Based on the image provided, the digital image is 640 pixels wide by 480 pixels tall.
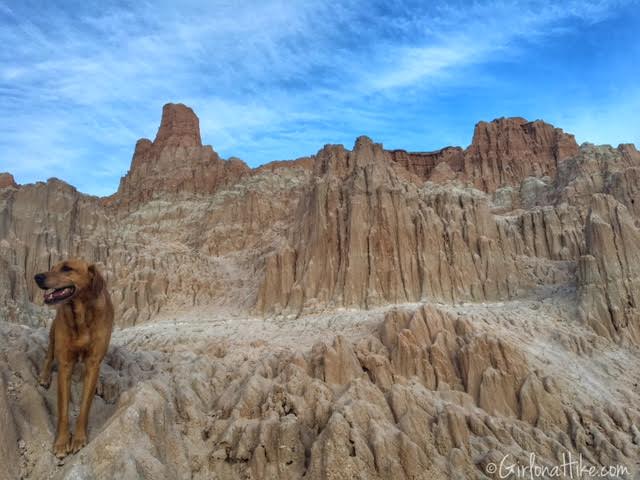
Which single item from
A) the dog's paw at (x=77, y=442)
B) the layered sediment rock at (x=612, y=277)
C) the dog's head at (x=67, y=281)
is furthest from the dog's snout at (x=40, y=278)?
the layered sediment rock at (x=612, y=277)

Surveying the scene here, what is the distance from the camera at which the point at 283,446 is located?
1567cm

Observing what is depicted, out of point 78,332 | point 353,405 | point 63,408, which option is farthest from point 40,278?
point 353,405

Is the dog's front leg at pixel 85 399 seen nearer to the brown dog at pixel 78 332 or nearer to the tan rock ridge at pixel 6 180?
the brown dog at pixel 78 332

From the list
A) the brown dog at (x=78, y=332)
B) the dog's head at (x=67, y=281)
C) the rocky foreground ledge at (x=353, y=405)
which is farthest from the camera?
the rocky foreground ledge at (x=353, y=405)

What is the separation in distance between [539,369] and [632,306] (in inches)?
444

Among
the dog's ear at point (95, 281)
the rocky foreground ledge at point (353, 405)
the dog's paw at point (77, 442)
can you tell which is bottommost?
the rocky foreground ledge at point (353, 405)

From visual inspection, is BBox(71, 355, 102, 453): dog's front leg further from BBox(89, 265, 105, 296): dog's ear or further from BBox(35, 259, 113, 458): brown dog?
BBox(89, 265, 105, 296): dog's ear

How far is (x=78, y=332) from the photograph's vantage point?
9.21 metres

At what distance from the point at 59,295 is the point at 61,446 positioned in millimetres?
3171

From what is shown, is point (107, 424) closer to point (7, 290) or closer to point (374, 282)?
point (7, 290)

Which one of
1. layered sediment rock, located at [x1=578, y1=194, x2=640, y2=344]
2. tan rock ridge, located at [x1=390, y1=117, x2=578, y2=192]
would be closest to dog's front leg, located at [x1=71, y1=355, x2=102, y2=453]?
layered sediment rock, located at [x1=578, y1=194, x2=640, y2=344]

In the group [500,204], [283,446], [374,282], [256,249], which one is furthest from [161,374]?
[500,204]

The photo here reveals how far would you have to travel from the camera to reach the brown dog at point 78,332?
8766 mm

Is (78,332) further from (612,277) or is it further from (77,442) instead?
(612,277)
